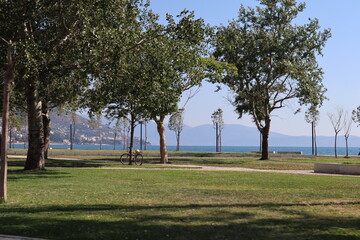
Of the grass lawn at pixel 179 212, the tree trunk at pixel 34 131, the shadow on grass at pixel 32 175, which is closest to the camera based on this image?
the grass lawn at pixel 179 212

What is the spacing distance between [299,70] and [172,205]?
3720 cm

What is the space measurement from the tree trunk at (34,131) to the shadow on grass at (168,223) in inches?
609

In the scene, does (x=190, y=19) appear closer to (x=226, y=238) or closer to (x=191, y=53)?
(x=191, y=53)

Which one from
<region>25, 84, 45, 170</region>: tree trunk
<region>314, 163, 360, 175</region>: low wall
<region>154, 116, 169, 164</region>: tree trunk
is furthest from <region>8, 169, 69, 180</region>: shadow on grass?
<region>154, 116, 169, 164</region>: tree trunk

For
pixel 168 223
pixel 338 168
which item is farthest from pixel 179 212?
pixel 338 168

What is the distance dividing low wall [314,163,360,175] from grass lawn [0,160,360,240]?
35.3 ft

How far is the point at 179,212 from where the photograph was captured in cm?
1157

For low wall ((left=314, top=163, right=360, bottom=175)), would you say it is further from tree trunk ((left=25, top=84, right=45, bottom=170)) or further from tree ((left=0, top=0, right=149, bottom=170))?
tree trunk ((left=25, top=84, right=45, bottom=170))

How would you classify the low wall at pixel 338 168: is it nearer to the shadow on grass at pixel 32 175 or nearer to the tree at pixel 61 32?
the tree at pixel 61 32

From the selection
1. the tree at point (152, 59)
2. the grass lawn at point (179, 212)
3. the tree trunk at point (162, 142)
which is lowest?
the grass lawn at point (179, 212)

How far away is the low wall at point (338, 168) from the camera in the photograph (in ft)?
93.7

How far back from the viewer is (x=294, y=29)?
48250 mm

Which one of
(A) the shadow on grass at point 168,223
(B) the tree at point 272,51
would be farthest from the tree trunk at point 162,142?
(A) the shadow on grass at point 168,223

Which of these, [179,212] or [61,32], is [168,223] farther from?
[61,32]
